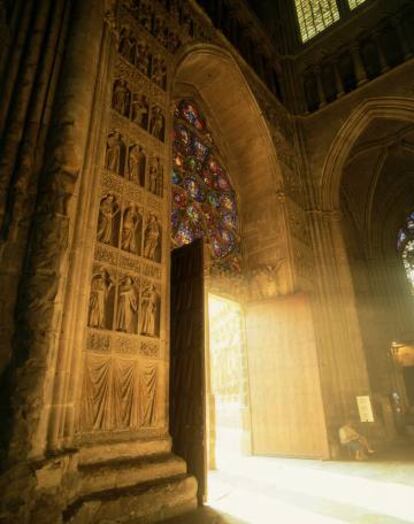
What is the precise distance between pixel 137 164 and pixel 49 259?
2.50 m

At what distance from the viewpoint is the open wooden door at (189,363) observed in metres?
Answer: 4.36

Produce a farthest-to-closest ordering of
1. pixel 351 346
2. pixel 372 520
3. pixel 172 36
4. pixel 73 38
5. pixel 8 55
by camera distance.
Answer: pixel 351 346 < pixel 172 36 < pixel 73 38 < pixel 8 55 < pixel 372 520

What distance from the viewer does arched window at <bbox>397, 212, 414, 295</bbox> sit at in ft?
52.3

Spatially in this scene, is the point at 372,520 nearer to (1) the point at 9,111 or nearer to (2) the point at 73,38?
(1) the point at 9,111

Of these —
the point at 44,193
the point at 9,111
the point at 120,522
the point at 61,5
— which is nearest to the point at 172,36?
the point at 61,5

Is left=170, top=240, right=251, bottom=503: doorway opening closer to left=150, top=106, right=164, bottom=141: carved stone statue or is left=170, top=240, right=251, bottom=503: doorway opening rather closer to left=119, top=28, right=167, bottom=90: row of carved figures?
left=150, top=106, right=164, bottom=141: carved stone statue

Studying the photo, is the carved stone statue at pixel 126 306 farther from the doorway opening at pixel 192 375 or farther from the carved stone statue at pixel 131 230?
the doorway opening at pixel 192 375

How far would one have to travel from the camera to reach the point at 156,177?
18.3 feet

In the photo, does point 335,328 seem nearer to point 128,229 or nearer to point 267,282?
point 267,282

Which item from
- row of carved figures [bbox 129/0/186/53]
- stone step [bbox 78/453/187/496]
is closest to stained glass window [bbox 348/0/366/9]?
row of carved figures [bbox 129/0/186/53]

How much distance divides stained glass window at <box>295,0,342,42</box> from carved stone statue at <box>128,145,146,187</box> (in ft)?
35.7

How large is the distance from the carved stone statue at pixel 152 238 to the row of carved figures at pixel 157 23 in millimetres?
3877

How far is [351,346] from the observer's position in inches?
348

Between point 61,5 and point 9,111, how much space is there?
6.85 ft
